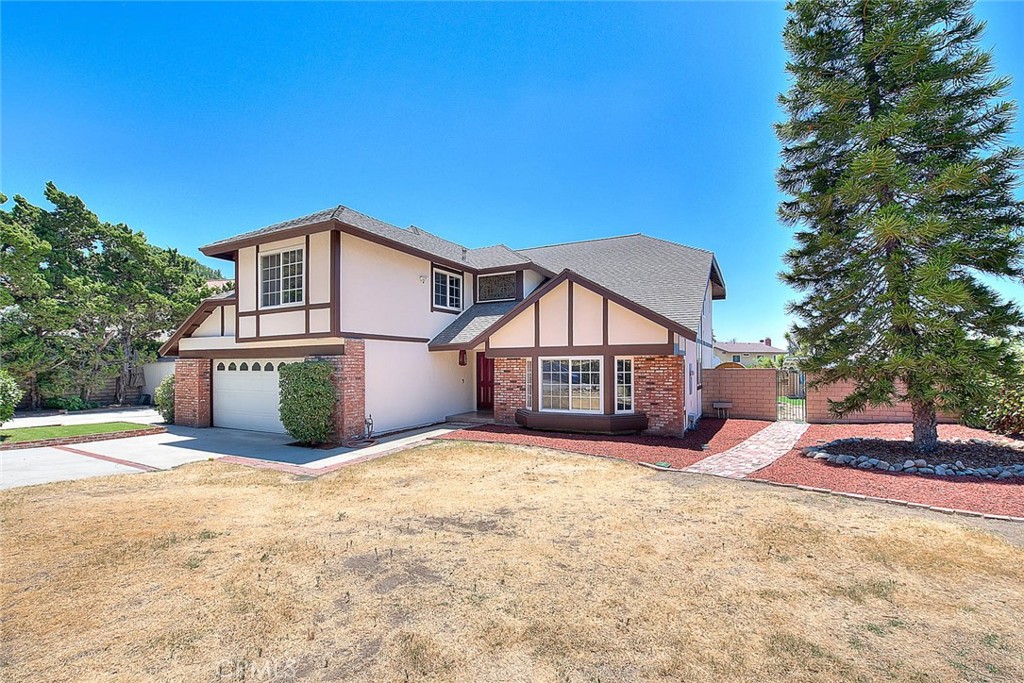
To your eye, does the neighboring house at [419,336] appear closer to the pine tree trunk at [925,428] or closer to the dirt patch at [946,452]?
the dirt patch at [946,452]

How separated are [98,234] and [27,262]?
414 cm

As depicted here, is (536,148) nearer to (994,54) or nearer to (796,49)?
(796,49)

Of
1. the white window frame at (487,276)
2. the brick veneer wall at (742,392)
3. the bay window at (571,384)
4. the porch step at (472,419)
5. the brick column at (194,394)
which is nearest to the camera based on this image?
the bay window at (571,384)

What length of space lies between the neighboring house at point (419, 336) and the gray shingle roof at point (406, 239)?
0.36 ft

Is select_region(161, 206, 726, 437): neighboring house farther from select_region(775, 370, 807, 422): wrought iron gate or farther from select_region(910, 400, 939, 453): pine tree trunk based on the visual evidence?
select_region(775, 370, 807, 422): wrought iron gate

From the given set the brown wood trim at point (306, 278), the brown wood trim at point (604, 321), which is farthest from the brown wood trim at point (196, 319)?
the brown wood trim at point (604, 321)

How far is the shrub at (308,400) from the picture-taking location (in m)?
11.2

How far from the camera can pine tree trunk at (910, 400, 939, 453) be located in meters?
9.59

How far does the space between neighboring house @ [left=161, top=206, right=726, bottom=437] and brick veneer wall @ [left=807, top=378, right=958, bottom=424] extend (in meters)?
3.59

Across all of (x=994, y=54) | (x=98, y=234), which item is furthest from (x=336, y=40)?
(x=98, y=234)

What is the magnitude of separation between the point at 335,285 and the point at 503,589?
923 centimetres

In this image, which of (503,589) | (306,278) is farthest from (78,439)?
(503,589)

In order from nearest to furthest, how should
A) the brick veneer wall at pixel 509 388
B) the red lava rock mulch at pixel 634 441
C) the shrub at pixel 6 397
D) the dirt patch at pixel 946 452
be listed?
the dirt patch at pixel 946 452, the red lava rock mulch at pixel 634 441, the shrub at pixel 6 397, the brick veneer wall at pixel 509 388

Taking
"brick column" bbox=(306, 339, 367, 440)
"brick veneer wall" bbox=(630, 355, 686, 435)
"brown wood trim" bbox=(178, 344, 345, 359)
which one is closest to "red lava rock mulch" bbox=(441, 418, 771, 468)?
"brick veneer wall" bbox=(630, 355, 686, 435)
